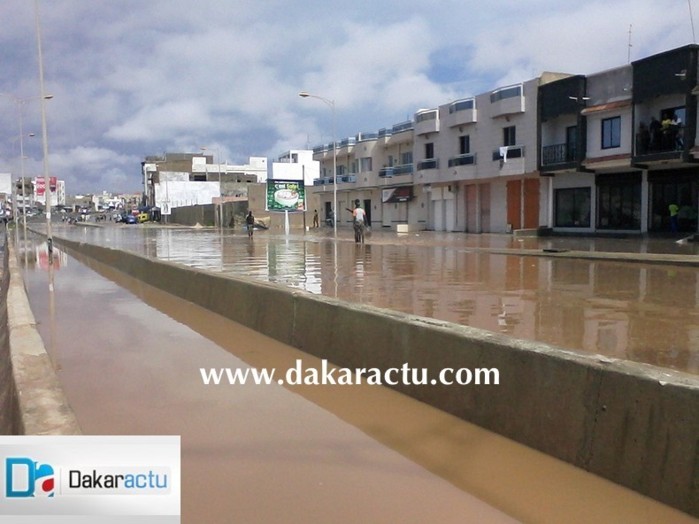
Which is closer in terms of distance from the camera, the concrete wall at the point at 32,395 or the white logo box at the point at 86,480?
the white logo box at the point at 86,480

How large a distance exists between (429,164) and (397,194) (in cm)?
570

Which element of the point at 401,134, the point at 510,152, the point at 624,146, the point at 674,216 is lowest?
the point at 674,216

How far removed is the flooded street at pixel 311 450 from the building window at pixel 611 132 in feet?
89.7

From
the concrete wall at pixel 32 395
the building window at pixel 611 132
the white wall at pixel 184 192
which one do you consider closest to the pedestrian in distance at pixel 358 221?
the building window at pixel 611 132

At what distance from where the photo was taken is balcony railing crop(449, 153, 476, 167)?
137 ft

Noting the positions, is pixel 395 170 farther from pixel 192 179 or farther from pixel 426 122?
pixel 192 179

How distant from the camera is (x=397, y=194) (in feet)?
168

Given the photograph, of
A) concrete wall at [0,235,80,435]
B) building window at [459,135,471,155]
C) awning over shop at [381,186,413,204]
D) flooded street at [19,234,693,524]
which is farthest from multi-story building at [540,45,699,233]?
concrete wall at [0,235,80,435]

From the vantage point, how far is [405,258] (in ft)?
68.9

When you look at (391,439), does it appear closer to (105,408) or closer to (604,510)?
Result: (604,510)

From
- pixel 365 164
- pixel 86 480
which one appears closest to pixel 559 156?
pixel 365 164

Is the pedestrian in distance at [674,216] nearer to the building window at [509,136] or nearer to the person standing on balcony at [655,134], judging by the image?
the person standing on balcony at [655,134]

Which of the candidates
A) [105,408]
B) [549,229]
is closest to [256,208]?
[549,229]

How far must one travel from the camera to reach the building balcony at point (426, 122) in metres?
45.6
